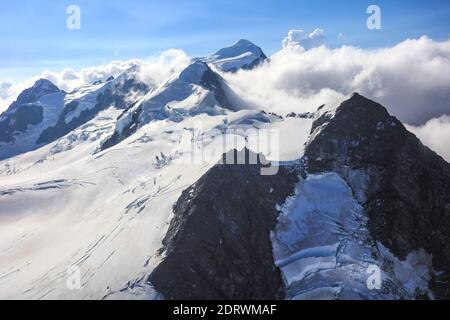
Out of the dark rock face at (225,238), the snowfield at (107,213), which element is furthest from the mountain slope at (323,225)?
the snowfield at (107,213)

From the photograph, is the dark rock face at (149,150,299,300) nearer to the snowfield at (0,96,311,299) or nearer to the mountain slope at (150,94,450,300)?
the mountain slope at (150,94,450,300)

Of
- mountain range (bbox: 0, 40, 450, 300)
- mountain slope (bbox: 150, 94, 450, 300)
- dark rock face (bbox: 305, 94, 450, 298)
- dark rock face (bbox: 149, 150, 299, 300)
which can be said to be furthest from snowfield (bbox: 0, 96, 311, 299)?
dark rock face (bbox: 305, 94, 450, 298)

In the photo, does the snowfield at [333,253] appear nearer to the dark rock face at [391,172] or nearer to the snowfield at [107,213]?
the dark rock face at [391,172]

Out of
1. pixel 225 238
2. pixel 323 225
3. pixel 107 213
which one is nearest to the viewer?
pixel 225 238

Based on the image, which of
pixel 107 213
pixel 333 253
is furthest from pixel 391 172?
pixel 107 213

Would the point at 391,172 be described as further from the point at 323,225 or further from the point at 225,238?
the point at 225,238

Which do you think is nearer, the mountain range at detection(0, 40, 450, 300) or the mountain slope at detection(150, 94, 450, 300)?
the mountain range at detection(0, 40, 450, 300)

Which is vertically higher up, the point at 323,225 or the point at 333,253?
the point at 323,225
